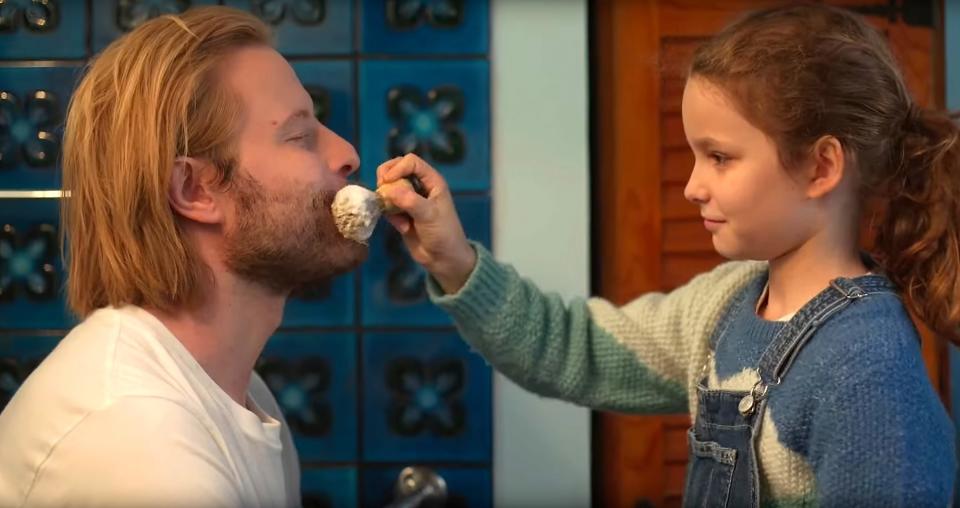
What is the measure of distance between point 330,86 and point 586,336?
1.87 ft

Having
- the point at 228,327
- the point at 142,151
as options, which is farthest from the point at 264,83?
the point at 228,327

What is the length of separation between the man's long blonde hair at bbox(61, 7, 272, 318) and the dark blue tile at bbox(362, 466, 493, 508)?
2.01 ft

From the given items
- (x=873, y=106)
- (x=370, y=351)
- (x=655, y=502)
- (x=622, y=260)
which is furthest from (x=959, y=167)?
(x=370, y=351)

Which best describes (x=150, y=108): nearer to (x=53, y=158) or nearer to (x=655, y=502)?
(x=53, y=158)

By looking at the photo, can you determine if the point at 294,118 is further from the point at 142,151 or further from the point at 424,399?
the point at 424,399

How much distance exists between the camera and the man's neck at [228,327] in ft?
3.69

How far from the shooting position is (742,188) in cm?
104

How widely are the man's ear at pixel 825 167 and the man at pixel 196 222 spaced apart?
0.48 metres

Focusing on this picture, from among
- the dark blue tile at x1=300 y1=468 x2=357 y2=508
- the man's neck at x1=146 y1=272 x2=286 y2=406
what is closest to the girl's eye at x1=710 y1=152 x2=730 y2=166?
the man's neck at x1=146 y1=272 x2=286 y2=406

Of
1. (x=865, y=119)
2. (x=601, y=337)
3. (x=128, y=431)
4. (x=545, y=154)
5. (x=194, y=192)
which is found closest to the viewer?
(x=128, y=431)

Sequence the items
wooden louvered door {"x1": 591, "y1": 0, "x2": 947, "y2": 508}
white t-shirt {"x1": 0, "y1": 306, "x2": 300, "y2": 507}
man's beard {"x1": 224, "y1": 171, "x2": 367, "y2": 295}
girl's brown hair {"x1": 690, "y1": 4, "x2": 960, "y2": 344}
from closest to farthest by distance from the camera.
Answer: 1. white t-shirt {"x1": 0, "y1": 306, "x2": 300, "y2": 507}
2. girl's brown hair {"x1": 690, "y1": 4, "x2": 960, "y2": 344}
3. man's beard {"x1": 224, "y1": 171, "x2": 367, "y2": 295}
4. wooden louvered door {"x1": 591, "y1": 0, "x2": 947, "y2": 508}

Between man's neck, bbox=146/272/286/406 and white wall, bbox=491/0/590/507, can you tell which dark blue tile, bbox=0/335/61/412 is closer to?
man's neck, bbox=146/272/286/406

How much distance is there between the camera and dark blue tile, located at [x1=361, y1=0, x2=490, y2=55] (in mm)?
1588

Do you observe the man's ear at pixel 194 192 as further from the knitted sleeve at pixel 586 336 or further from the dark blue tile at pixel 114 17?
the dark blue tile at pixel 114 17
